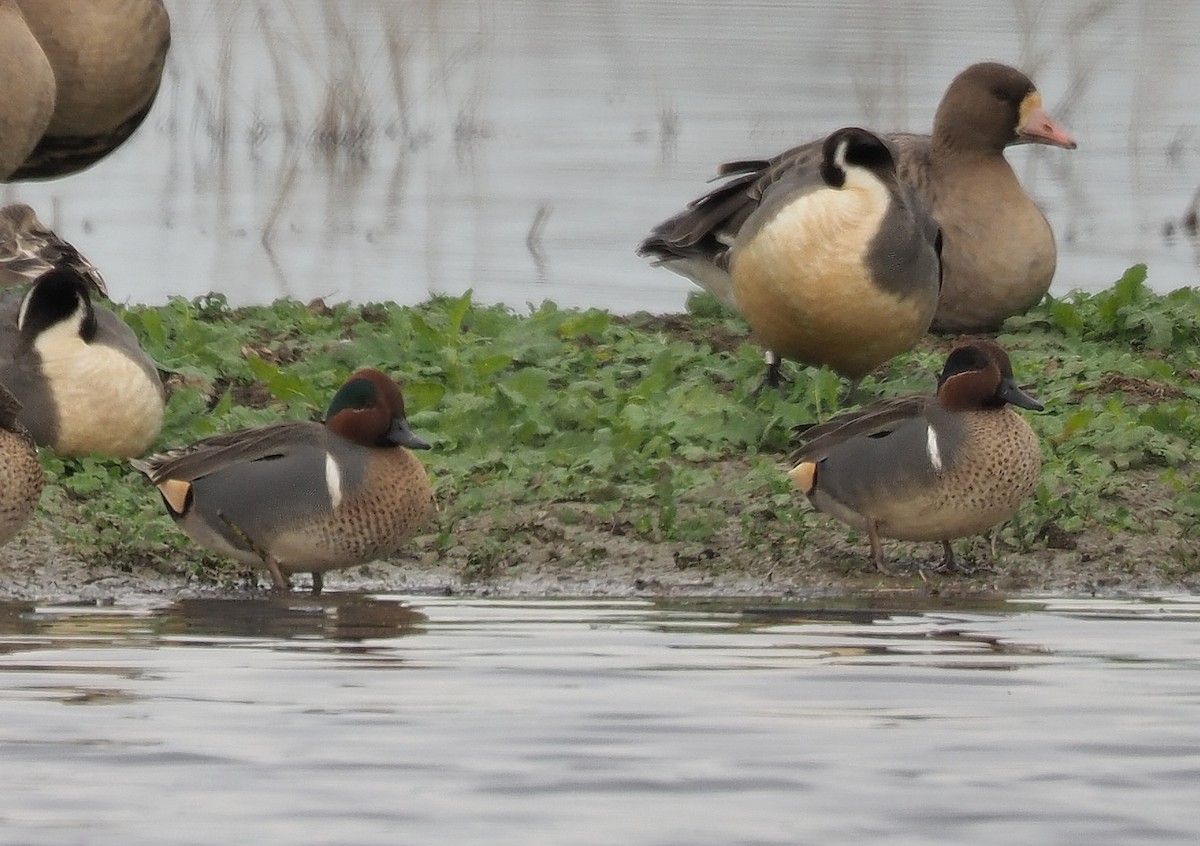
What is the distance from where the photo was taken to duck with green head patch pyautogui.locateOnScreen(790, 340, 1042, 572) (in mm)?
6738

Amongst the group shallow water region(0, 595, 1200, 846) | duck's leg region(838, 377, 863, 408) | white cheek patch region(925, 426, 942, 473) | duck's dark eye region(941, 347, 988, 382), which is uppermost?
duck's dark eye region(941, 347, 988, 382)

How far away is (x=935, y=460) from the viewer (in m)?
6.80

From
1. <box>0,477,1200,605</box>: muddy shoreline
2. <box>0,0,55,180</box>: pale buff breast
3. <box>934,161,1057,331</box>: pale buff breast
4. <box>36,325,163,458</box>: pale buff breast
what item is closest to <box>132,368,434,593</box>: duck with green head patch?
<box>0,477,1200,605</box>: muddy shoreline

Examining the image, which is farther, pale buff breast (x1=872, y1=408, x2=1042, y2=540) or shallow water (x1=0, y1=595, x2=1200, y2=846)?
pale buff breast (x1=872, y1=408, x2=1042, y2=540)

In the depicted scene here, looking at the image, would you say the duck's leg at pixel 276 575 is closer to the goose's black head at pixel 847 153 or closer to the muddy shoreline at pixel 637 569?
the muddy shoreline at pixel 637 569

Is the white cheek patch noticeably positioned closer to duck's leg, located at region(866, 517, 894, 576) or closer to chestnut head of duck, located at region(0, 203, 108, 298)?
duck's leg, located at region(866, 517, 894, 576)

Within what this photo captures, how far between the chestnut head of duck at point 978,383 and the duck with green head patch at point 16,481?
241 centimetres

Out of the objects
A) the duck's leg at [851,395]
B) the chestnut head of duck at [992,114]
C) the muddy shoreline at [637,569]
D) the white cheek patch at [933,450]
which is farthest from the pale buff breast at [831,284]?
the chestnut head of duck at [992,114]

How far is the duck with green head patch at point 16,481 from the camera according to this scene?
21.5 ft

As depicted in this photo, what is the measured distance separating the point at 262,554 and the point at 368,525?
0.99ft

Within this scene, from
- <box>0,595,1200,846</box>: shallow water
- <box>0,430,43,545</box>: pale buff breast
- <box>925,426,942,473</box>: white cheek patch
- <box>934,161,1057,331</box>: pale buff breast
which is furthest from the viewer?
<box>934,161,1057,331</box>: pale buff breast

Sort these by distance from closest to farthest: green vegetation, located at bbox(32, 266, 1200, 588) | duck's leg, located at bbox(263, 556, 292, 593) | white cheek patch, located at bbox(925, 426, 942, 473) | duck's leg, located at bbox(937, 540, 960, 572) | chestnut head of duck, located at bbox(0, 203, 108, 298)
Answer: duck's leg, located at bbox(263, 556, 292, 593) → white cheek patch, located at bbox(925, 426, 942, 473) → duck's leg, located at bbox(937, 540, 960, 572) → green vegetation, located at bbox(32, 266, 1200, 588) → chestnut head of duck, located at bbox(0, 203, 108, 298)

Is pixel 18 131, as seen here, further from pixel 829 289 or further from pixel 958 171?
pixel 958 171

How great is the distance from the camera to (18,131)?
7.09 m
